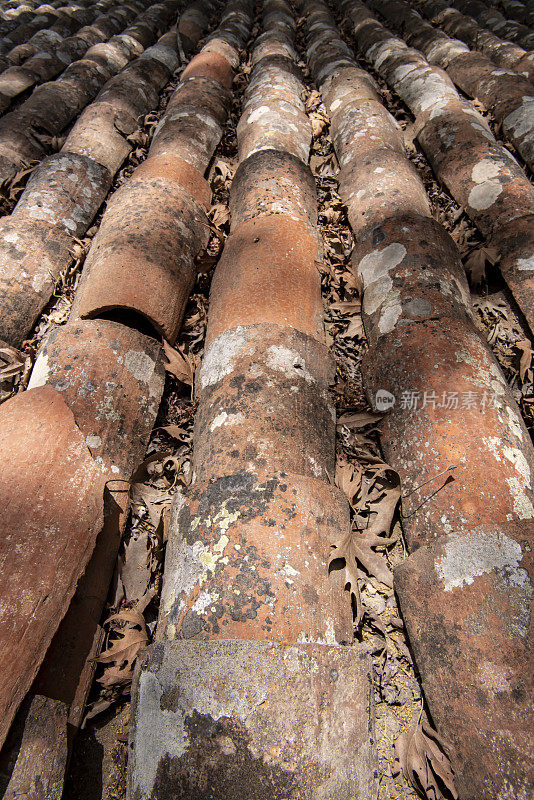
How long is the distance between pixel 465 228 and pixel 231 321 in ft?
4.72

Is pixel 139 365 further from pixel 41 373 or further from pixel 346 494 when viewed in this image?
pixel 346 494

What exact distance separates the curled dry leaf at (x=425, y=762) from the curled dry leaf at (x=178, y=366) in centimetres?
128

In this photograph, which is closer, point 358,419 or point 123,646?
point 123,646

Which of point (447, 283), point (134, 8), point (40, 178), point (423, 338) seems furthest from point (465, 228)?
point (134, 8)

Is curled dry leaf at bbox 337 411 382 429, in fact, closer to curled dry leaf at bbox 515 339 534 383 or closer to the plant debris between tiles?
the plant debris between tiles

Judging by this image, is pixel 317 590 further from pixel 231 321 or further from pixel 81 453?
pixel 231 321

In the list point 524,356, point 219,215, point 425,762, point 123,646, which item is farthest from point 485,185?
point 123,646

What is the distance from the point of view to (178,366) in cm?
172

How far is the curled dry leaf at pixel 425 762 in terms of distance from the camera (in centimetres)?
101

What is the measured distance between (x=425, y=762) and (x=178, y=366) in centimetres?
141

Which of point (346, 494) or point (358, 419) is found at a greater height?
point (358, 419)

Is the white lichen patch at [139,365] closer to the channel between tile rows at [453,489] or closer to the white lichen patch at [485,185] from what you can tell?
the channel between tile rows at [453,489]

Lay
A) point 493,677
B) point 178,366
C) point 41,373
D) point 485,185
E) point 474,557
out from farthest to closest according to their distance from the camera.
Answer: point 485,185
point 178,366
point 41,373
point 474,557
point 493,677

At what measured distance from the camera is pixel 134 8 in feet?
20.9
